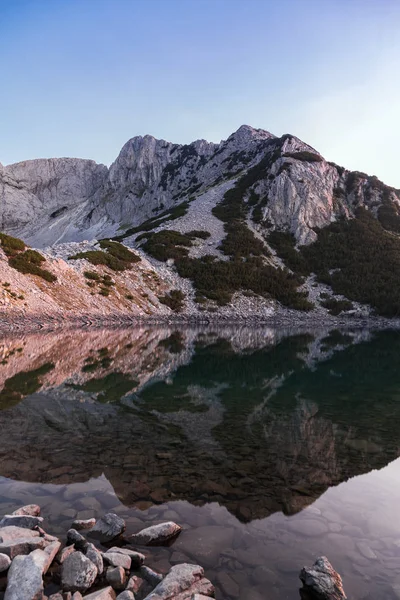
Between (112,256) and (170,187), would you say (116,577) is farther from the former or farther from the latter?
(170,187)

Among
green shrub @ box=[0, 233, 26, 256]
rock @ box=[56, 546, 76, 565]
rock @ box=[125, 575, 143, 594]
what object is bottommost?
rock @ box=[56, 546, 76, 565]

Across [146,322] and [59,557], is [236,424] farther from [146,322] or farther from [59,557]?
[146,322]

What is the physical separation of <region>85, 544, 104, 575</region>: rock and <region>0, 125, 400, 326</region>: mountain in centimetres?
4554

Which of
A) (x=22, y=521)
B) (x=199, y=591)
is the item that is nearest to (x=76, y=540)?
(x=22, y=521)

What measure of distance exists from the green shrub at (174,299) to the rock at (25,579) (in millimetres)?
55420

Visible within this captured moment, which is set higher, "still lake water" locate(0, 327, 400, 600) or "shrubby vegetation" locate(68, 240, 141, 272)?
"shrubby vegetation" locate(68, 240, 141, 272)

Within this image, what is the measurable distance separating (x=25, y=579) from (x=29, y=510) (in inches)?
85.1

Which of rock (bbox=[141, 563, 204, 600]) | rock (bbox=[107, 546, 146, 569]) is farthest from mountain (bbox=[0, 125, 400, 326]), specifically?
rock (bbox=[141, 563, 204, 600])

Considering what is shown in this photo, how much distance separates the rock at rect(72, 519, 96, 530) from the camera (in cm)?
667

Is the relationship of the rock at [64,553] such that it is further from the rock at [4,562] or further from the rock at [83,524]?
the rock at [83,524]

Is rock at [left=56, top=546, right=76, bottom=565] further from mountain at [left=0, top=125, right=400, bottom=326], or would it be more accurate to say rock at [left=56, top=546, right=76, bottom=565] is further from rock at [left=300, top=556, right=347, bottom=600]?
mountain at [left=0, top=125, right=400, bottom=326]

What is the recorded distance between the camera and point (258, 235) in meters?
89.1

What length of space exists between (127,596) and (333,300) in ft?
237

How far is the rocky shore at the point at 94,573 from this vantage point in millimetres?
4938
